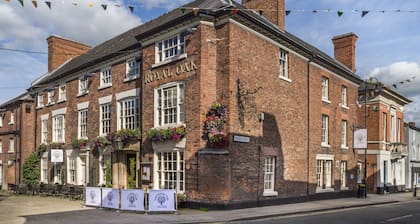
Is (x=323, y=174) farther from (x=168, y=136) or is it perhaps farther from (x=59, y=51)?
(x=59, y=51)

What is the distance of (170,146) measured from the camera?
55.1 ft

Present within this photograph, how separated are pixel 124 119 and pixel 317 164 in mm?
11409

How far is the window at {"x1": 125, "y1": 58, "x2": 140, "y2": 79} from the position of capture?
67.1 ft

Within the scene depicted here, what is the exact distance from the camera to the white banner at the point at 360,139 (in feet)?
80.2

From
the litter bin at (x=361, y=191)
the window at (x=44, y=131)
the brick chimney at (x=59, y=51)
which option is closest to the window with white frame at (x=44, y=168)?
the window at (x=44, y=131)

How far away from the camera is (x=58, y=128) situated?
27312 millimetres

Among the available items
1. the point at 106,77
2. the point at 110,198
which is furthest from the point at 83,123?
the point at 110,198

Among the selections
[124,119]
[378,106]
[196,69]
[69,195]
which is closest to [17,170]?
[69,195]

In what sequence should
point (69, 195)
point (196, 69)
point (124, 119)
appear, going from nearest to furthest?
point (196, 69), point (124, 119), point (69, 195)

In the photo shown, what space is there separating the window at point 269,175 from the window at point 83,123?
1212 centimetres

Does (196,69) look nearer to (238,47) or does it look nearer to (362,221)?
(238,47)

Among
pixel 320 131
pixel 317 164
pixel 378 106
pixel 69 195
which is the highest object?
pixel 378 106

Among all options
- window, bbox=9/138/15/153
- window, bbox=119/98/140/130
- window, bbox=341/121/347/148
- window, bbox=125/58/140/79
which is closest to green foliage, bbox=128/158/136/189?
window, bbox=119/98/140/130

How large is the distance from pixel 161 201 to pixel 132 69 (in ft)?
29.0
